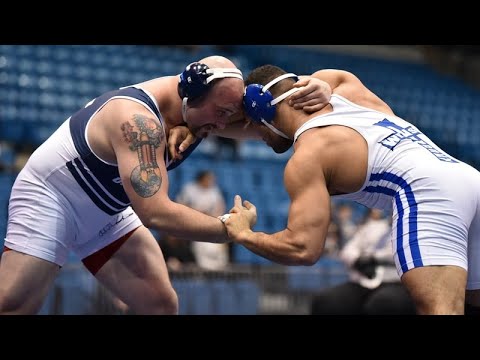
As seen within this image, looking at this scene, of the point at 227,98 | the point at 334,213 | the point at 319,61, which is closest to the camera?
the point at 227,98

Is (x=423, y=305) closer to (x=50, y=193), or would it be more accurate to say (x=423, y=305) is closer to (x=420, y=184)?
(x=420, y=184)

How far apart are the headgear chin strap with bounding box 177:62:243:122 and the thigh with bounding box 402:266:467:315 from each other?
1607 mm

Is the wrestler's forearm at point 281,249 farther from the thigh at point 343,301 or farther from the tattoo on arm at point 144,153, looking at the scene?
the thigh at point 343,301

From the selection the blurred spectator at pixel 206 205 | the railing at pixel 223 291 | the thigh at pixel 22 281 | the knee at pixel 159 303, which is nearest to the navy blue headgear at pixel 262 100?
the knee at pixel 159 303

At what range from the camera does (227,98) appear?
457cm

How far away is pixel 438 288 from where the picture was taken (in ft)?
12.2

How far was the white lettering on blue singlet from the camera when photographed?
409 cm

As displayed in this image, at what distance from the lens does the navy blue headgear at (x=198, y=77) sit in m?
4.51

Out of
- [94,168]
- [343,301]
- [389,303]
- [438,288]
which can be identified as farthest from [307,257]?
[343,301]

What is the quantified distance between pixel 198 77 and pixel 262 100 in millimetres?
421

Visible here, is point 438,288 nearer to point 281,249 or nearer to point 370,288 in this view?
point 281,249

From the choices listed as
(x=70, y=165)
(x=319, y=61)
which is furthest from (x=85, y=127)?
(x=319, y=61)

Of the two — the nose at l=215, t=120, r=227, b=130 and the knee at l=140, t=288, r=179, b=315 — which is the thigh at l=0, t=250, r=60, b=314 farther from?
the nose at l=215, t=120, r=227, b=130
